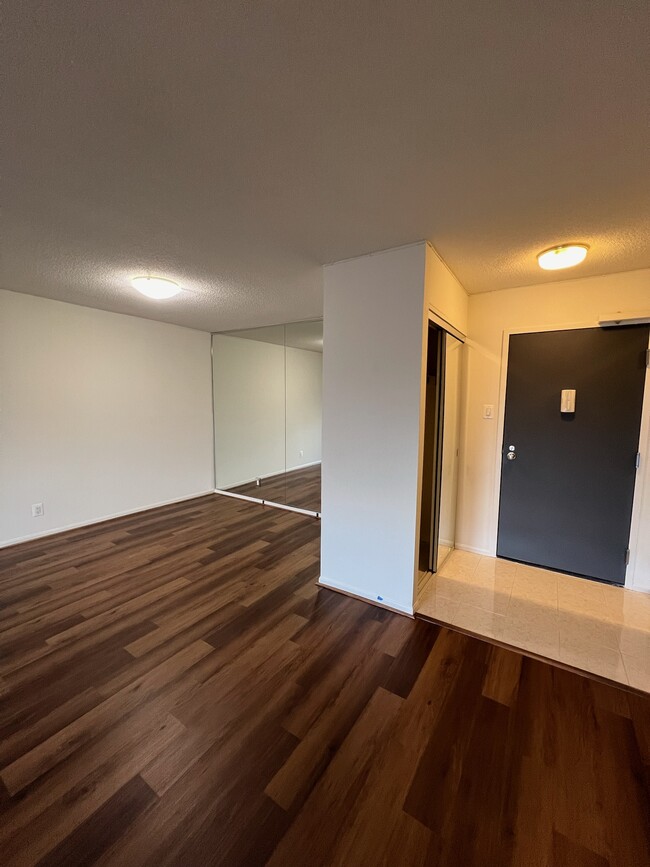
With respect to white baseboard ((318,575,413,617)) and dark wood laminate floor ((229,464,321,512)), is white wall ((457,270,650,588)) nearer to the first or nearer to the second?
white baseboard ((318,575,413,617))

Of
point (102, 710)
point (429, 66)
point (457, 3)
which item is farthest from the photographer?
point (102, 710)

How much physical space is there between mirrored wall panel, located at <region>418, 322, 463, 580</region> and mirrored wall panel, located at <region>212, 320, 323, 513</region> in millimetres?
2158

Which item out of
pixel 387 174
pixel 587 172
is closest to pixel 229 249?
pixel 387 174

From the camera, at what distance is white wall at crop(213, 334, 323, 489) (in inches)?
199

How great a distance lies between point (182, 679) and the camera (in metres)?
1.83

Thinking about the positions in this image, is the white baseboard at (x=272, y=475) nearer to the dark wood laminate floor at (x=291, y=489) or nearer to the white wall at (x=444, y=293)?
the dark wood laminate floor at (x=291, y=489)

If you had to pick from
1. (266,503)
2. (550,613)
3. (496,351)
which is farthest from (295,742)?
(266,503)

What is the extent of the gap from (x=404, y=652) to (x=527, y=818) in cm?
86

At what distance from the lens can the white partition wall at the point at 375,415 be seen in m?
2.25

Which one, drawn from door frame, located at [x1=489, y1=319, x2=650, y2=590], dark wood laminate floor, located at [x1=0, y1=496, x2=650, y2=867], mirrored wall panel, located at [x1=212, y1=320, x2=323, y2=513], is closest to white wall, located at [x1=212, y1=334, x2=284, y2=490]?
mirrored wall panel, located at [x1=212, y1=320, x2=323, y2=513]

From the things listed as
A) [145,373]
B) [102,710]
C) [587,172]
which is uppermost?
[587,172]

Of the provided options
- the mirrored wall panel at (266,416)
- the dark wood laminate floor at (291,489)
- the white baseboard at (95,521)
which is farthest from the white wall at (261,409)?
the white baseboard at (95,521)

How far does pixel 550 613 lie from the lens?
2404mm

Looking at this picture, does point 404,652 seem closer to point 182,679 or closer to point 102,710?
point 182,679
